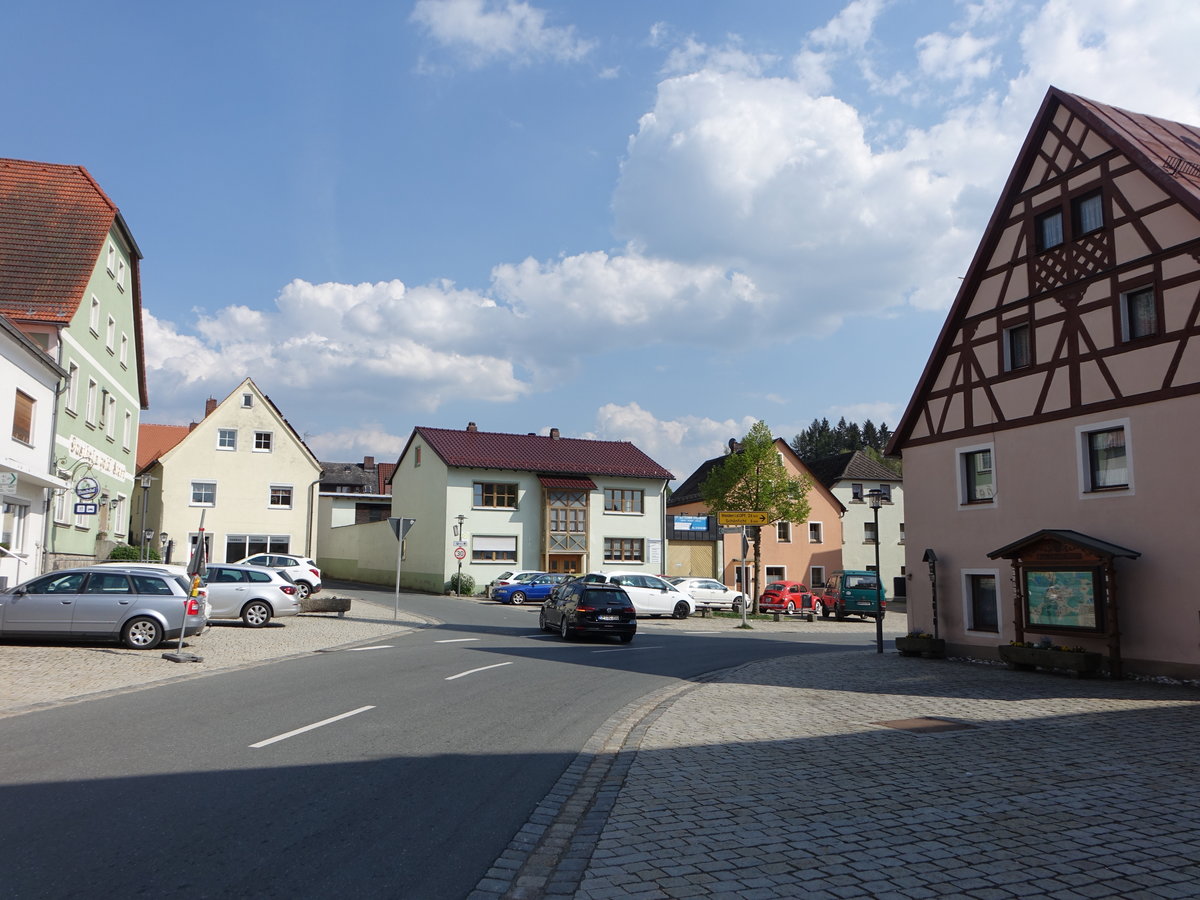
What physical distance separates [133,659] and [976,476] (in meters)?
17.6

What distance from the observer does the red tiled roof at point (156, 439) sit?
57.9 meters

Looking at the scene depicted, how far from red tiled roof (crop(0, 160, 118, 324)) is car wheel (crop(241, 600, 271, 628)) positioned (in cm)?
978

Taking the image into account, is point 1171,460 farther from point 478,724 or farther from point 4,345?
point 4,345

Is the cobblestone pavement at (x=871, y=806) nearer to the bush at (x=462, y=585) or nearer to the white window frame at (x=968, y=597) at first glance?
the white window frame at (x=968, y=597)

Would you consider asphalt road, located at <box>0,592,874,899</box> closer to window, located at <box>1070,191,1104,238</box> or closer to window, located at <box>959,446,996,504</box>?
window, located at <box>959,446,996,504</box>

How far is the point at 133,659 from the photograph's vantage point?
16.6 meters

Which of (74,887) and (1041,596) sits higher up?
(1041,596)

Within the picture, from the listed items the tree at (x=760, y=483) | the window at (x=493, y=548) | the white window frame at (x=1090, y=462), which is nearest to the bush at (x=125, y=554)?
the window at (x=493, y=548)

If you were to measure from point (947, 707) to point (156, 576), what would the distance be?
14.8m

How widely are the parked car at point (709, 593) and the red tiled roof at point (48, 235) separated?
25.1 m

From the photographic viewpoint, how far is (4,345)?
2125 centimetres

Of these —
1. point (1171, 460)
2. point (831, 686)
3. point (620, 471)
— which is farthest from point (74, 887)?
point (620, 471)

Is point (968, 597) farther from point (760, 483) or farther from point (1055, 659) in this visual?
point (760, 483)

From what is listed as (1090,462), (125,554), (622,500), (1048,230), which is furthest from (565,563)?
(1090,462)
